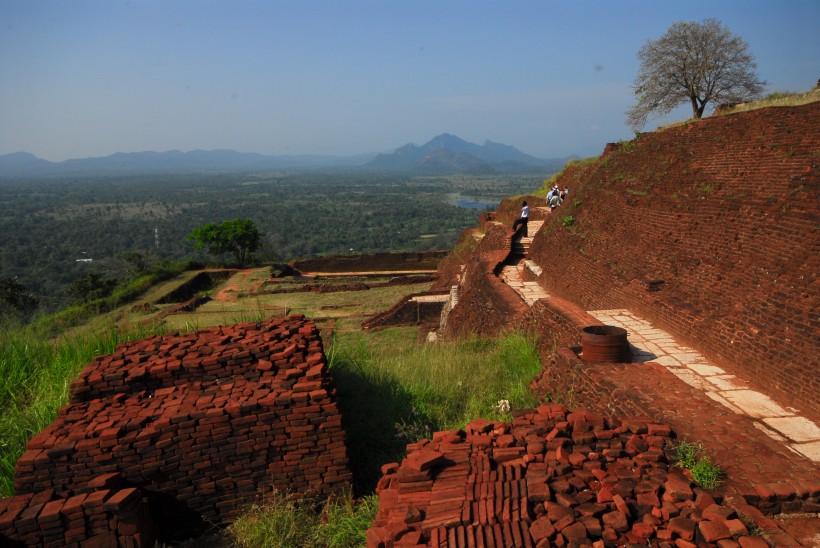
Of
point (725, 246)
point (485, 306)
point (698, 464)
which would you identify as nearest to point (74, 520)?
point (698, 464)

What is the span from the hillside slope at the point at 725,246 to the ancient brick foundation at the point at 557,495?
1930mm

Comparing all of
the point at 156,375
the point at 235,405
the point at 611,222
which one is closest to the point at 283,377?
the point at 235,405

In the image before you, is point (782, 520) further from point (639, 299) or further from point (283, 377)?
point (639, 299)

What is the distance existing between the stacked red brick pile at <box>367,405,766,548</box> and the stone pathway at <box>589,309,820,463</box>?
104 centimetres

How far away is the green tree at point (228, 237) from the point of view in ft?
106

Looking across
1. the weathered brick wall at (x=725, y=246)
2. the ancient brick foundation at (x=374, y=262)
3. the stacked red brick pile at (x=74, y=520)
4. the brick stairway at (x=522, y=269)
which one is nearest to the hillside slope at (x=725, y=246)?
the weathered brick wall at (x=725, y=246)

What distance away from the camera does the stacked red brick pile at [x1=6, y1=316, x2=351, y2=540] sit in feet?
15.0

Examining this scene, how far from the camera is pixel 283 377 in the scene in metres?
5.36

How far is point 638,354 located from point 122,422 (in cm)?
545

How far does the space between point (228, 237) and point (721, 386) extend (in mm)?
30942

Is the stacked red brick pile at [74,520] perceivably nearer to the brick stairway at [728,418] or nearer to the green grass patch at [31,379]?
the green grass patch at [31,379]

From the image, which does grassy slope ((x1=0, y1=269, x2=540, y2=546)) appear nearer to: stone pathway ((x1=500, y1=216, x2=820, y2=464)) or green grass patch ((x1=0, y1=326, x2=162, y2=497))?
green grass patch ((x1=0, y1=326, x2=162, y2=497))

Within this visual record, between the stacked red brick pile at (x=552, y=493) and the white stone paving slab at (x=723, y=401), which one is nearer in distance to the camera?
the stacked red brick pile at (x=552, y=493)

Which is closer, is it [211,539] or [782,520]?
[782,520]
